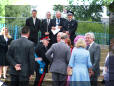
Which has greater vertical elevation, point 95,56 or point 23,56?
point 23,56

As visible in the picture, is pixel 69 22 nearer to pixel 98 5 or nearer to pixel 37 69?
pixel 37 69

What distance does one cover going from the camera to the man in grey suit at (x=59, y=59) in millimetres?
8148

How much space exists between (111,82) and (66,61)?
148 centimetres

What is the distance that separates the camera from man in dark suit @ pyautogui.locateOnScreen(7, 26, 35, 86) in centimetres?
728

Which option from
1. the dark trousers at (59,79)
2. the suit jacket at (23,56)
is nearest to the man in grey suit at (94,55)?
the dark trousers at (59,79)

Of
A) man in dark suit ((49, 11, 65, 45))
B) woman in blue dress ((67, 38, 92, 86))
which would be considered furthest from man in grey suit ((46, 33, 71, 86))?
man in dark suit ((49, 11, 65, 45))

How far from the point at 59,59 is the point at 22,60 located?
49.7 inches

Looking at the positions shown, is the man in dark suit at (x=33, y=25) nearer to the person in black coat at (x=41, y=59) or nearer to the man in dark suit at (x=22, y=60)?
the person in black coat at (x=41, y=59)

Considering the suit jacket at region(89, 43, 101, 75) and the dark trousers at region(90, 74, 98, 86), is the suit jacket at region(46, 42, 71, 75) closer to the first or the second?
the suit jacket at region(89, 43, 101, 75)

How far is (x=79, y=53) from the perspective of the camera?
7684 millimetres

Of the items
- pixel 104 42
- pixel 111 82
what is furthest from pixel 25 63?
pixel 104 42

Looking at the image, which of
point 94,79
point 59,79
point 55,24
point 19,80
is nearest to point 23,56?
point 19,80

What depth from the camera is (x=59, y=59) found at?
8195 millimetres

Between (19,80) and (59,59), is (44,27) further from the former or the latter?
(19,80)
